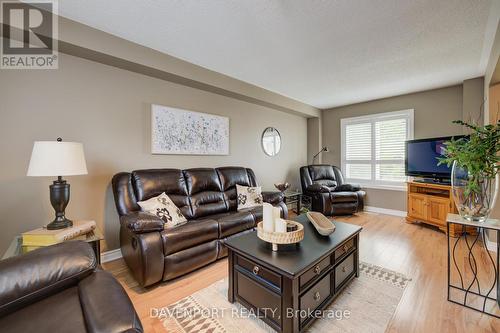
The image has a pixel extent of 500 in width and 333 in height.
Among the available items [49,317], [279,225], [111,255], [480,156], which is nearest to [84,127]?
[111,255]

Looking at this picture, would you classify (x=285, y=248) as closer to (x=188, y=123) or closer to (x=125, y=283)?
(x=125, y=283)

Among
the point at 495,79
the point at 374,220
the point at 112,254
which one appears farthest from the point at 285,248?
the point at 495,79

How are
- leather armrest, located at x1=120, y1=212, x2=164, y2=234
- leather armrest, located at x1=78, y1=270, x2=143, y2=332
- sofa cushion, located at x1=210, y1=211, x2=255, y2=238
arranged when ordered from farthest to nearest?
sofa cushion, located at x1=210, y1=211, x2=255, y2=238 < leather armrest, located at x1=120, y1=212, x2=164, y2=234 < leather armrest, located at x1=78, y1=270, x2=143, y2=332

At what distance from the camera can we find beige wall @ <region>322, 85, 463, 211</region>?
3.79 metres

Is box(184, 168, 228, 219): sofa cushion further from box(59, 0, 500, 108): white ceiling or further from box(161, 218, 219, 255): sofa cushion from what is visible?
box(59, 0, 500, 108): white ceiling

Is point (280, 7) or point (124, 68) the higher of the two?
point (280, 7)

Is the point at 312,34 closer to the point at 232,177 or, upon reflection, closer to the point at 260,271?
the point at 232,177

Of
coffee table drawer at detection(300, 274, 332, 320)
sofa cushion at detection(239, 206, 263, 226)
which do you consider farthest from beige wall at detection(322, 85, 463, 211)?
coffee table drawer at detection(300, 274, 332, 320)

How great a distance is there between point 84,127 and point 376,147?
515cm

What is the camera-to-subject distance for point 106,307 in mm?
885

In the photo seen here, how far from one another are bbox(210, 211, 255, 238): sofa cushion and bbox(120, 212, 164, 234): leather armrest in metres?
0.67

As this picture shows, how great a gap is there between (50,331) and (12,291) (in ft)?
1.08

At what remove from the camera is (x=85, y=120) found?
2.36 metres

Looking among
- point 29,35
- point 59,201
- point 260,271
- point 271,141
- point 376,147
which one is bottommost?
point 260,271
